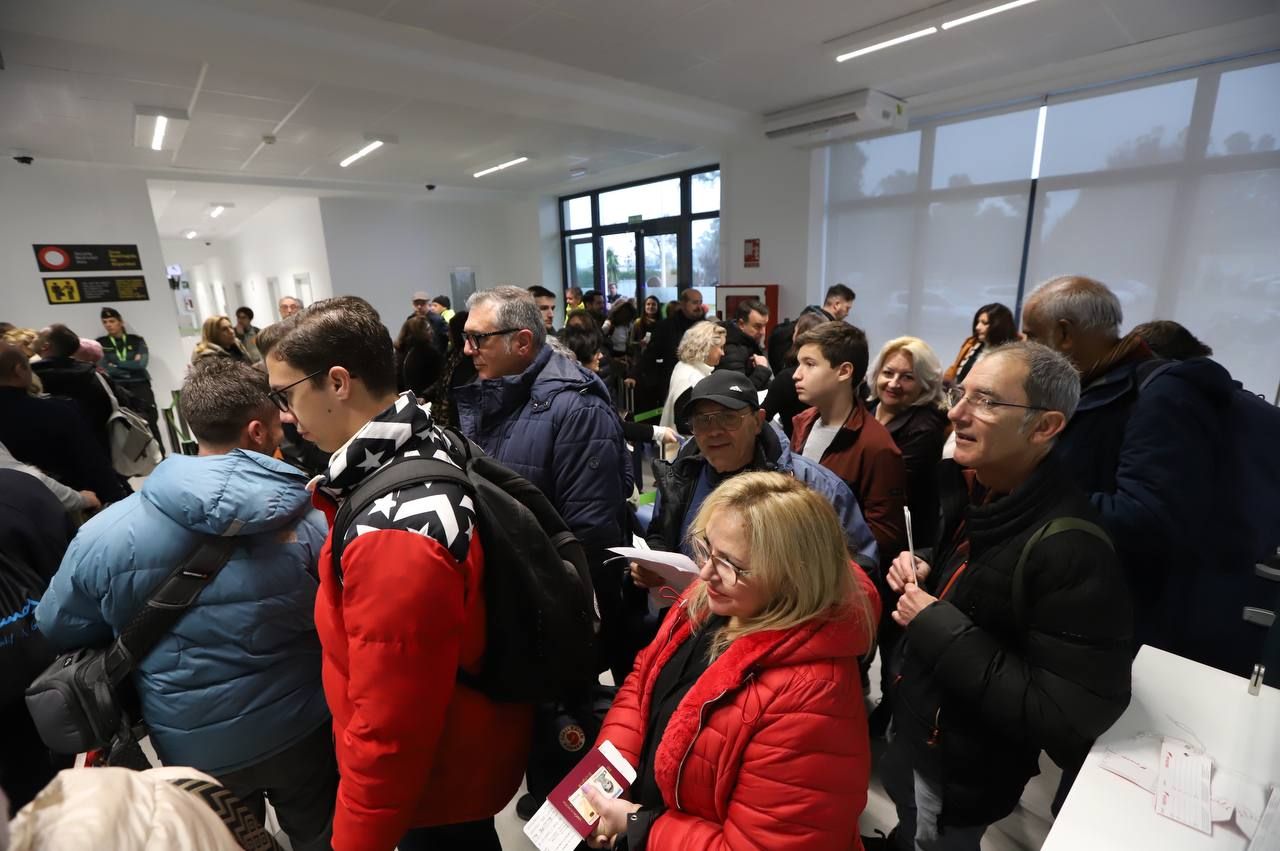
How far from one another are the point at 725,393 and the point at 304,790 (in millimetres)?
1526

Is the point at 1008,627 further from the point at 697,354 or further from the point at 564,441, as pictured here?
the point at 697,354

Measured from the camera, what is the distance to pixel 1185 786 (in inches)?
43.1

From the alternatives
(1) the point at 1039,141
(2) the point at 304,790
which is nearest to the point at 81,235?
(2) the point at 304,790

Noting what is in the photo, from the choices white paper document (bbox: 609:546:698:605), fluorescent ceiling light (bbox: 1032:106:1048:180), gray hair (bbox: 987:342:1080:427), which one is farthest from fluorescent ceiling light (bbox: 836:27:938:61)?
white paper document (bbox: 609:546:698:605)

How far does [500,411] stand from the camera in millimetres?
1908

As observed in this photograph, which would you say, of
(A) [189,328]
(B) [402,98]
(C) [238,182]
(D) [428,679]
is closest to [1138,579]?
(D) [428,679]

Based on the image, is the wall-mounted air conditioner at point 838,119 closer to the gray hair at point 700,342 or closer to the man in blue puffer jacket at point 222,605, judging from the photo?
the gray hair at point 700,342

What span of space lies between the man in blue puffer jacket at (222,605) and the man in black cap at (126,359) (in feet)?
19.9

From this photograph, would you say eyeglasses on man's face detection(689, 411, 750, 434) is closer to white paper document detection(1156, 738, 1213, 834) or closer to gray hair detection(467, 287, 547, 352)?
gray hair detection(467, 287, 547, 352)

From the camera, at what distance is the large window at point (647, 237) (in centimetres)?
898

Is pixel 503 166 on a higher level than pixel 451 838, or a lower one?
higher

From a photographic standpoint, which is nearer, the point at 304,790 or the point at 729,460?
the point at 304,790

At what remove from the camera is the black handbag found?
123cm

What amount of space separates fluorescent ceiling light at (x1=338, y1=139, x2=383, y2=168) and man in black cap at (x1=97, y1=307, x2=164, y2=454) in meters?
3.30
